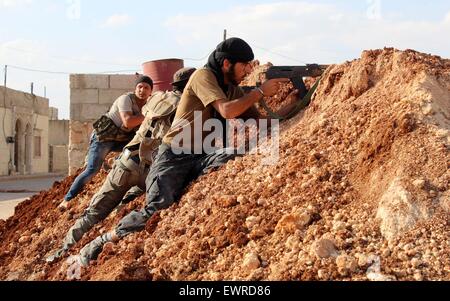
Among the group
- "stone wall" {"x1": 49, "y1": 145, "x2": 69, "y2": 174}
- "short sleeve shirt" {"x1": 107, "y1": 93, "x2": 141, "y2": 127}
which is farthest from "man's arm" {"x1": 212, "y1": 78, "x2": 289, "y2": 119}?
"stone wall" {"x1": 49, "y1": 145, "x2": 69, "y2": 174}

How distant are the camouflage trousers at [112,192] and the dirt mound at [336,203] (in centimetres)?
16

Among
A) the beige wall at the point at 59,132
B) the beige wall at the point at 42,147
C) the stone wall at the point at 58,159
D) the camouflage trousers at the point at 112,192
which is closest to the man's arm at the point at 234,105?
the camouflage trousers at the point at 112,192

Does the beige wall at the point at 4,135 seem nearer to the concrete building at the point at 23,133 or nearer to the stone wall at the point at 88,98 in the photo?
the concrete building at the point at 23,133

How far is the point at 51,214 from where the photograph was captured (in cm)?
552

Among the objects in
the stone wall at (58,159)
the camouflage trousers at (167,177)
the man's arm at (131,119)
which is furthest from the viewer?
the stone wall at (58,159)

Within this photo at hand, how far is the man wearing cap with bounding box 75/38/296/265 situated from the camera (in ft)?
11.7

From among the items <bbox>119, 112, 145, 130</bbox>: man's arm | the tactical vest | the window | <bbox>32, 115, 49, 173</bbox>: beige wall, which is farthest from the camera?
the window

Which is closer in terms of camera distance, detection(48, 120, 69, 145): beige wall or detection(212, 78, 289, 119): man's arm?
detection(212, 78, 289, 119): man's arm

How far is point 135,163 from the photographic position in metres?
4.09

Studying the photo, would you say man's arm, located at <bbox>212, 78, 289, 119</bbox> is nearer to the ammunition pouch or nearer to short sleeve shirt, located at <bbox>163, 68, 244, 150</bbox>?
short sleeve shirt, located at <bbox>163, 68, 244, 150</bbox>

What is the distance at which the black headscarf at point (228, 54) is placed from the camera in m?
3.66

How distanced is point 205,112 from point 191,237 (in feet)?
2.95

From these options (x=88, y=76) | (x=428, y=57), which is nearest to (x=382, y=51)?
(x=428, y=57)

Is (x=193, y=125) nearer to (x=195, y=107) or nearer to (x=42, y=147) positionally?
(x=195, y=107)
